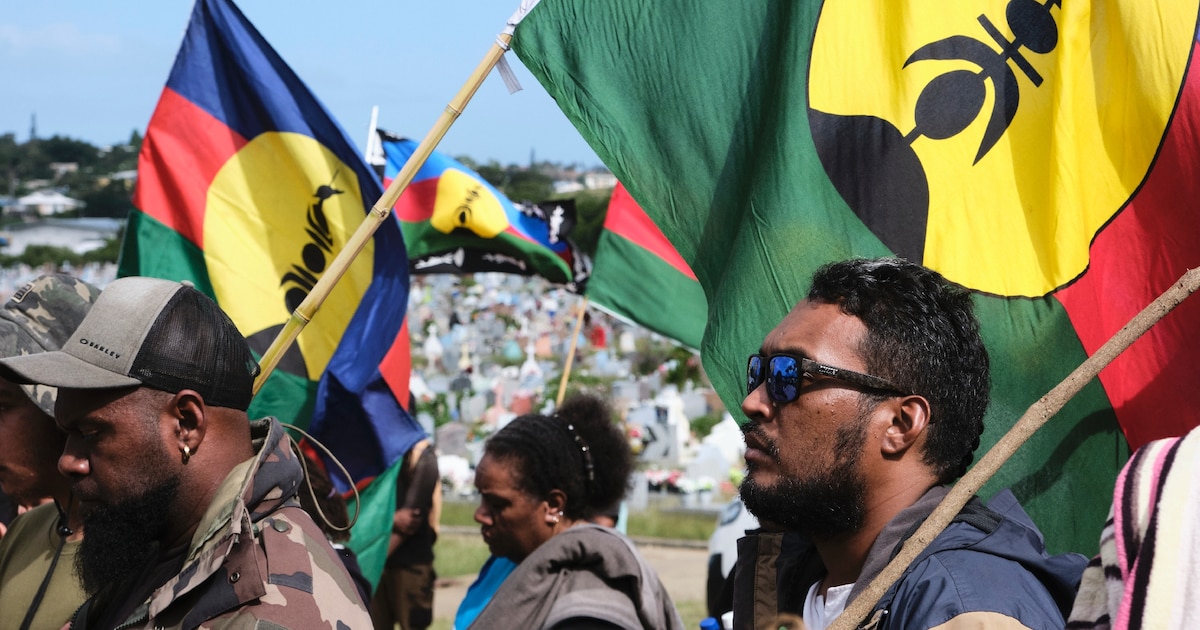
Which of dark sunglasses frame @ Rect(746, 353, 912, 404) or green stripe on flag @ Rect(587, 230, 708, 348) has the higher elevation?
dark sunglasses frame @ Rect(746, 353, 912, 404)

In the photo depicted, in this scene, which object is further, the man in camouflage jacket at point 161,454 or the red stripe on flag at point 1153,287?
the red stripe on flag at point 1153,287

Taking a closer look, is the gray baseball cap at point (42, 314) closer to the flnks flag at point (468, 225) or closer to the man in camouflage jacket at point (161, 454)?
the man in camouflage jacket at point (161, 454)

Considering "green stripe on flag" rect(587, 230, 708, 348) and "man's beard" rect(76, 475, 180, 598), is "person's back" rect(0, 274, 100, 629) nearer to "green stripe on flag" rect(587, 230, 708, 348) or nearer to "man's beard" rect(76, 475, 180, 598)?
"man's beard" rect(76, 475, 180, 598)

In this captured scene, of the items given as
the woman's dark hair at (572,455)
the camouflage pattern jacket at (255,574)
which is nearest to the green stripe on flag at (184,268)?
the woman's dark hair at (572,455)

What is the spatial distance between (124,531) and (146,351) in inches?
14.0

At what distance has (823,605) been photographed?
232cm

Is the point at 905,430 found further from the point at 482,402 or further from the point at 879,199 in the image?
the point at 482,402

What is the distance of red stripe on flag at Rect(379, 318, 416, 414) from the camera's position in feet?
17.3

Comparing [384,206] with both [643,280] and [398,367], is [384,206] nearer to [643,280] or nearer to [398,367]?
[398,367]

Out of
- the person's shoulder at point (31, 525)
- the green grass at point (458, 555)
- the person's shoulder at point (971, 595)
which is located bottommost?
the green grass at point (458, 555)

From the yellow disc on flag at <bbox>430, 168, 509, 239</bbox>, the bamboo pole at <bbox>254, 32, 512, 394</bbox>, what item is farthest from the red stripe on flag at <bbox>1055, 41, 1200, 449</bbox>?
the yellow disc on flag at <bbox>430, 168, 509, 239</bbox>

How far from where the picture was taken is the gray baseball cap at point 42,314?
342 cm

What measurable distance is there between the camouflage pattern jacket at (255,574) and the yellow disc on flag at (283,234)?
8.85ft

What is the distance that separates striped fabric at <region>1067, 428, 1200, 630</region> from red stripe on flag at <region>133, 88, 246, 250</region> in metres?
4.57
